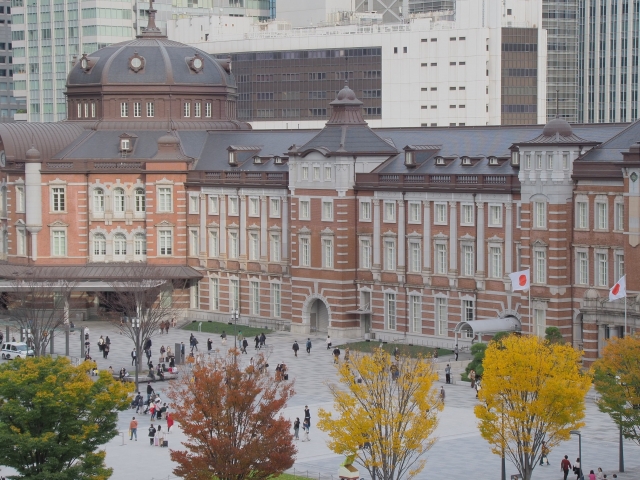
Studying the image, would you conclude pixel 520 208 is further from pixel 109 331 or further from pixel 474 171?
pixel 109 331

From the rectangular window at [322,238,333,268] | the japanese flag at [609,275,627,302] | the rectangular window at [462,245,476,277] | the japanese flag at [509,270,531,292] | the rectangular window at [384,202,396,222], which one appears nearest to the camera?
the japanese flag at [609,275,627,302]

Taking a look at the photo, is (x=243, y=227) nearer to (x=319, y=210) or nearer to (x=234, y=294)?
(x=234, y=294)

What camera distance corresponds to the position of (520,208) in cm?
10100

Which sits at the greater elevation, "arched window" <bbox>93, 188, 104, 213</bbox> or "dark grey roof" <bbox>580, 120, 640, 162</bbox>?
"dark grey roof" <bbox>580, 120, 640, 162</bbox>

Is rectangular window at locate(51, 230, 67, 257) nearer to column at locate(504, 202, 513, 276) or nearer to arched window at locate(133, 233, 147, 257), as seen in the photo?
arched window at locate(133, 233, 147, 257)

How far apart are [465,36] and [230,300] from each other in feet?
249

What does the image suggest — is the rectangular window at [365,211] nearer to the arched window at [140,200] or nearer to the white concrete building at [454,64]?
the arched window at [140,200]

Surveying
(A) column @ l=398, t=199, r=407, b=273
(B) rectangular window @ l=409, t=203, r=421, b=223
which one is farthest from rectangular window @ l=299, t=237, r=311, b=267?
(B) rectangular window @ l=409, t=203, r=421, b=223

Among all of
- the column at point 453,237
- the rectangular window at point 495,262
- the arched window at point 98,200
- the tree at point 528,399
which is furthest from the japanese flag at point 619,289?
the arched window at point 98,200

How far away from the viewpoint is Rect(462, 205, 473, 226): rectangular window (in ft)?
347

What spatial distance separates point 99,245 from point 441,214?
32010 millimetres

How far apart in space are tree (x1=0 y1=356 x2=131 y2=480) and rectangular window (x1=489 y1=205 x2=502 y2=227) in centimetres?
4029

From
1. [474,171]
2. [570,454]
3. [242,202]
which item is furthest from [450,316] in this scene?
[570,454]

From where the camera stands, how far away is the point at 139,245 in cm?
13025
